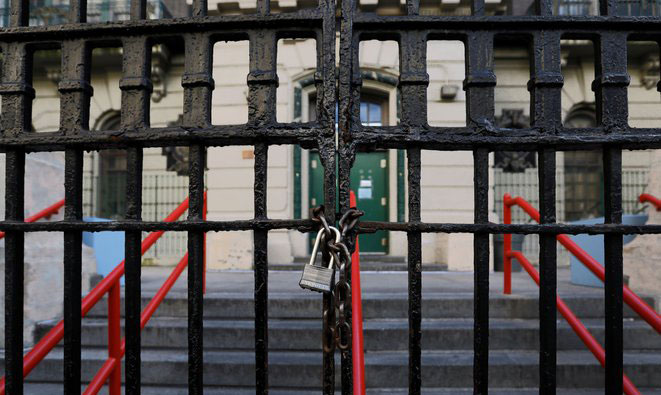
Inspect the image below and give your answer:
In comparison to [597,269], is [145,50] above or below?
above

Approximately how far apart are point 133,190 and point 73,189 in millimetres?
235

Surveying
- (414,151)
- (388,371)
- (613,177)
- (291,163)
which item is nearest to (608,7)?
(613,177)

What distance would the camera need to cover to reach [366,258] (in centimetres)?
792

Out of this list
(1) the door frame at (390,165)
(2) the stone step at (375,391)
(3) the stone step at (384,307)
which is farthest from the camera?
(1) the door frame at (390,165)

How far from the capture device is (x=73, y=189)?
150 cm

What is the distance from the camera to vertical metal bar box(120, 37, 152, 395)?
4.89 feet

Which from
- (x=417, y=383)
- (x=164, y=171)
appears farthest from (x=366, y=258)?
(x=417, y=383)

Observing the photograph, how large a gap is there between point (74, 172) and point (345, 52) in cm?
115

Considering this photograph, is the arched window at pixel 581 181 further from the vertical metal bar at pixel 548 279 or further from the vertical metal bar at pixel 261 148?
the vertical metal bar at pixel 261 148

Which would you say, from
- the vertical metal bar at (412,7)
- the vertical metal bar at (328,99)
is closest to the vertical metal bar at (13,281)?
the vertical metal bar at (328,99)

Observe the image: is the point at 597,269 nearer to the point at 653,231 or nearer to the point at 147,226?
the point at 653,231

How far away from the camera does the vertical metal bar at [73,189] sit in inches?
58.8

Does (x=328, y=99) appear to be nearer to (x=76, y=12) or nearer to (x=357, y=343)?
(x=76, y=12)

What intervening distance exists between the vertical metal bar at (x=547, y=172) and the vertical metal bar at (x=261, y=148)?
1010 mm
